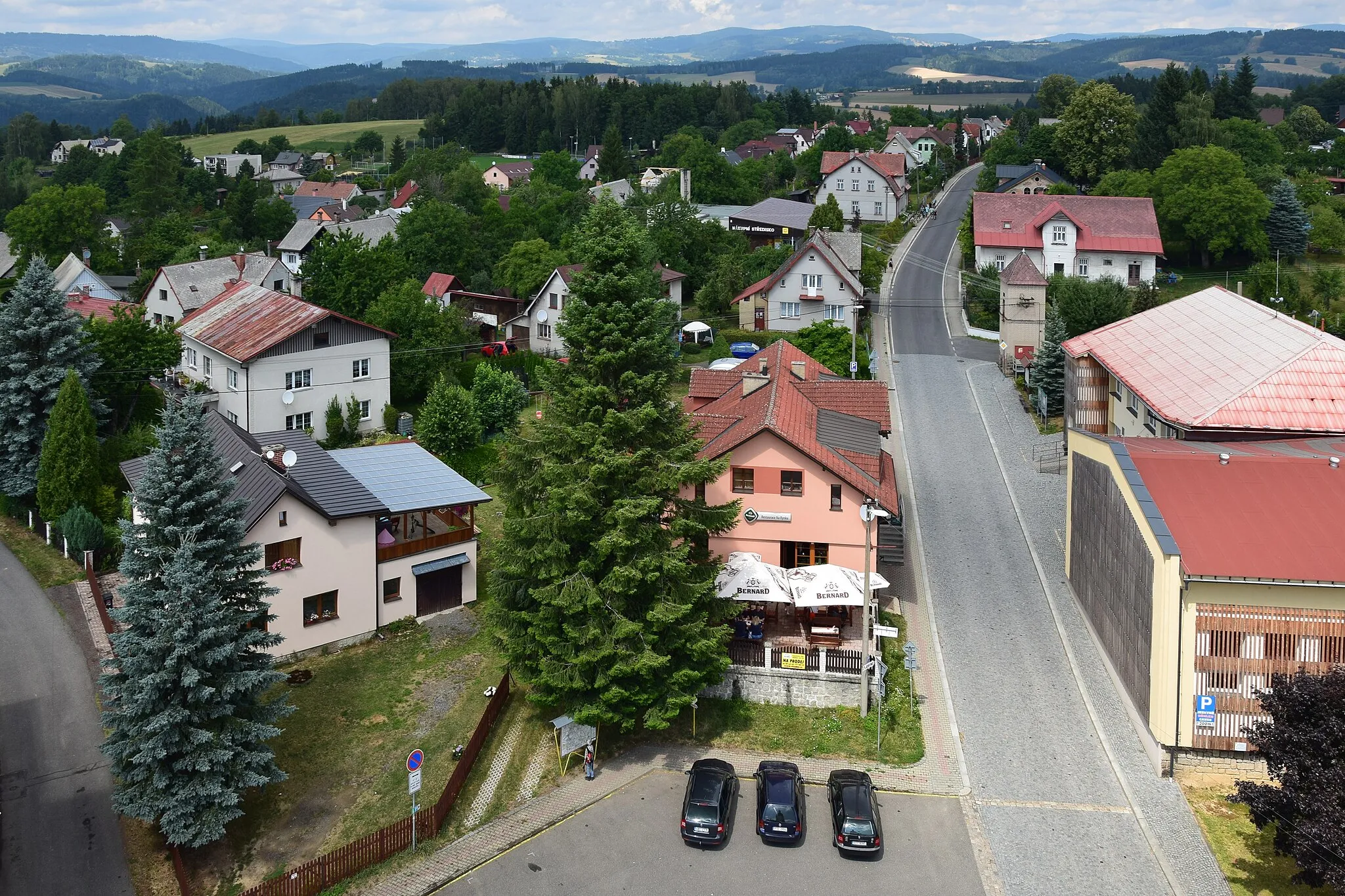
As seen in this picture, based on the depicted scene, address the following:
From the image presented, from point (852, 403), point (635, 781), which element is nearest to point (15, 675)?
point (635, 781)

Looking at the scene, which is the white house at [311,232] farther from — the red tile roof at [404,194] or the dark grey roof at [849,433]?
the dark grey roof at [849,433]

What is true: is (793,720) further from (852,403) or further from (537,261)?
(537,261)

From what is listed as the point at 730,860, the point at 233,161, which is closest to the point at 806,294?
the point at 730,860

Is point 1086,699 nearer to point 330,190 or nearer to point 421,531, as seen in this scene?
point 421,531

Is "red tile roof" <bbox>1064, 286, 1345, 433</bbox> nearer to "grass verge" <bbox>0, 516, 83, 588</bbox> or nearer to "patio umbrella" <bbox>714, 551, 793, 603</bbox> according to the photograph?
"patio umbrella" <bbox>714, 551, 793, 603</bbox>

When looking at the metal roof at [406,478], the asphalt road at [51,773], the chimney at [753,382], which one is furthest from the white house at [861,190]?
the asphalt road at [51,773]
